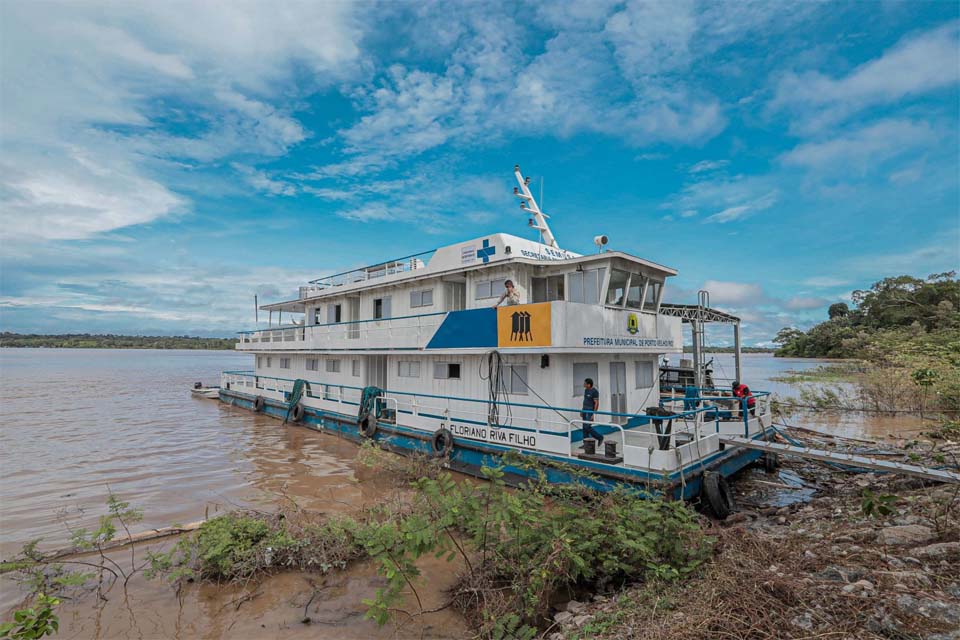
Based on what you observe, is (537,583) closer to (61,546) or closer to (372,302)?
(61,546)

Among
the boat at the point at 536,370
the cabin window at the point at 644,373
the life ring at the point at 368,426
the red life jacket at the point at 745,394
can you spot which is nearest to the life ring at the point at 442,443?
the boat at the point at 536,370

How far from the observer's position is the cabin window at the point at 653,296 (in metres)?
11.8

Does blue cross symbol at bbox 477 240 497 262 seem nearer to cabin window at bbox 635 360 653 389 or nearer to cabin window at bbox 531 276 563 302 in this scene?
cabin window at bbox 531 276 563 302

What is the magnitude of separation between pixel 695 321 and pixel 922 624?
13.6m

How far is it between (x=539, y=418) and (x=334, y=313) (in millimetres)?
11007

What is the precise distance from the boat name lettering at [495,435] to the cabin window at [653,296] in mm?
4692

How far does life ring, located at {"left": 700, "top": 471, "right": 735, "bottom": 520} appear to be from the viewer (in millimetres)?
7980

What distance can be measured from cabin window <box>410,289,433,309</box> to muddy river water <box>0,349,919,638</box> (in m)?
4.80

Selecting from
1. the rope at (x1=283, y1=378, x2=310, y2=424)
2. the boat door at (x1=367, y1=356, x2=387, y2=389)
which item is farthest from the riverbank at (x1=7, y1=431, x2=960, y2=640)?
the rope at (x1=283, y1=378, x2=310, y2=424)

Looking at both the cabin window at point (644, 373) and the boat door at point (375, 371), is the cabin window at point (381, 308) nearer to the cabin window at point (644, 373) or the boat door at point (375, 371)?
the boat door at point (375, 371)

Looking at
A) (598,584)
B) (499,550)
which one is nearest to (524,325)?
(499,550)

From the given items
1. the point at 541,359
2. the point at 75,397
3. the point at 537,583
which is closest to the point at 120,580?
the point at 537,583

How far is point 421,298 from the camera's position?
1387 cm

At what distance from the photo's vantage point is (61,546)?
7.80 metres
